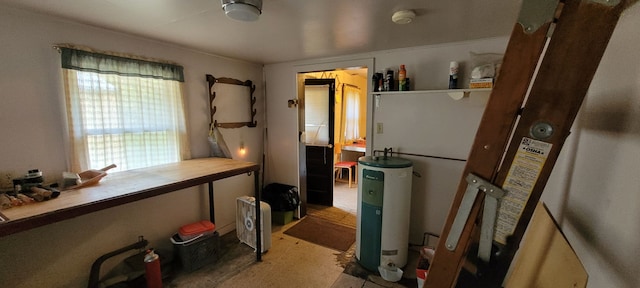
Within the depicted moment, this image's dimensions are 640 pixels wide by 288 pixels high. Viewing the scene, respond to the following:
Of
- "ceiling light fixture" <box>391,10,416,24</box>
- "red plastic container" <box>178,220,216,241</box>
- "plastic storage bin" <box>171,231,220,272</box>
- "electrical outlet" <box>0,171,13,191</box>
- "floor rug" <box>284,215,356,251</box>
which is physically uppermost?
"ceiling light fixture" <box>391,10,416,24</box>

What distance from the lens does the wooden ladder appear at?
44 centimetres

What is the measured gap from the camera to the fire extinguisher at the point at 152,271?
1.94 meters

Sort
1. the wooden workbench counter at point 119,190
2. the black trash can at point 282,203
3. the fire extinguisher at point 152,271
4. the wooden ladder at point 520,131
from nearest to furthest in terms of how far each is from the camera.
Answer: the wooden ladder at point 520,131 → the wooden workbench counter at point 119,190 → the fire extinguisher at point 152,271 → the black trash can at point 282,203

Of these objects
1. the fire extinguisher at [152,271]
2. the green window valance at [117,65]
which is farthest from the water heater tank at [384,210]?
the green window valance at [117,65]

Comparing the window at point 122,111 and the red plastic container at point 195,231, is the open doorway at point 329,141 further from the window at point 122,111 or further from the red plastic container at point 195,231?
the window at point 122,111

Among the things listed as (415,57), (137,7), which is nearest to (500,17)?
(415,57)

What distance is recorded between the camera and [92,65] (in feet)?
6.25

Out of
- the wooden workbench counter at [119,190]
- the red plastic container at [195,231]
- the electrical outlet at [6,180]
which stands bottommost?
the red plastic container at [195,231]

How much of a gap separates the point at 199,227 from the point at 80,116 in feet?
4.30

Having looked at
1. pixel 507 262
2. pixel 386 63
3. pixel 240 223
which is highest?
pixel 386 63

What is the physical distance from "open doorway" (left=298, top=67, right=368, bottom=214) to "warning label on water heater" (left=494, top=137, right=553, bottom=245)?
8.20ft

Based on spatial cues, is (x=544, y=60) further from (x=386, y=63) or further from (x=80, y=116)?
(x=80, y=116)

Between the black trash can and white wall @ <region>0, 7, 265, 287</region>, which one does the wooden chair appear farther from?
white wall @ <region>0, 7, 265, 287</region>

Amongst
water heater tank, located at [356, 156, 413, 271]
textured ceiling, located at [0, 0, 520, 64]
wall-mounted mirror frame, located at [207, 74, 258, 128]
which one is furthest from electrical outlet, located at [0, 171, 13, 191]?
water heater tank, located at [356, 156, 413, 271]
